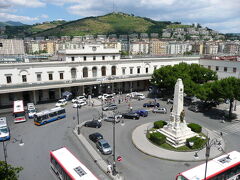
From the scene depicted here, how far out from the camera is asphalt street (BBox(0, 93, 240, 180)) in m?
18.4

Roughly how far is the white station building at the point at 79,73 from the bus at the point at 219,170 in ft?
105

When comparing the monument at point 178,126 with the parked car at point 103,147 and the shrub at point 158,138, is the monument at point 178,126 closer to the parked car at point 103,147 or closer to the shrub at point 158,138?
the shrub at point 158,138

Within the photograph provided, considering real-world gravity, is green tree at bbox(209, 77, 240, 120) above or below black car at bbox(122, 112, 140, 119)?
above

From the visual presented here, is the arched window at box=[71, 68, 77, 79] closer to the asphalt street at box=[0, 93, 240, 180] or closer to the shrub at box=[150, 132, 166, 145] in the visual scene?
the asphalt street at box=[0, 93, 240, 180]

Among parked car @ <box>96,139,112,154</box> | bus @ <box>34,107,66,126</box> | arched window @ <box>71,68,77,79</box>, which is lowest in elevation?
parked car @ <box>96,139,112,154</box>

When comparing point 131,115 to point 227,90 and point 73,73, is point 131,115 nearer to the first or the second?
point 227,90

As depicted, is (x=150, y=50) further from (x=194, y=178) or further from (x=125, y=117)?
(x=194, y=178)

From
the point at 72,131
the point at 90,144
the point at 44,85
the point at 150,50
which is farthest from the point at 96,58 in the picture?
the point at 150,50

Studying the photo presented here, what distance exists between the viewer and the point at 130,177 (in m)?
17.6

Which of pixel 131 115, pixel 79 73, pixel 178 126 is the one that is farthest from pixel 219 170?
pixel 79 73

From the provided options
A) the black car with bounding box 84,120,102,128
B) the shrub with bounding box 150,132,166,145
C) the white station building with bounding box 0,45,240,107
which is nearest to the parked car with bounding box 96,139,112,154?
A: the shrub with bounding box 150,132,166,145

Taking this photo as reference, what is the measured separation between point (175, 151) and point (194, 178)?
7.74 m

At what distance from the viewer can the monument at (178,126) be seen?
77.9ft

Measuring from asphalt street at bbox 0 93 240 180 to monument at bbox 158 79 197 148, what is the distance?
414cm
